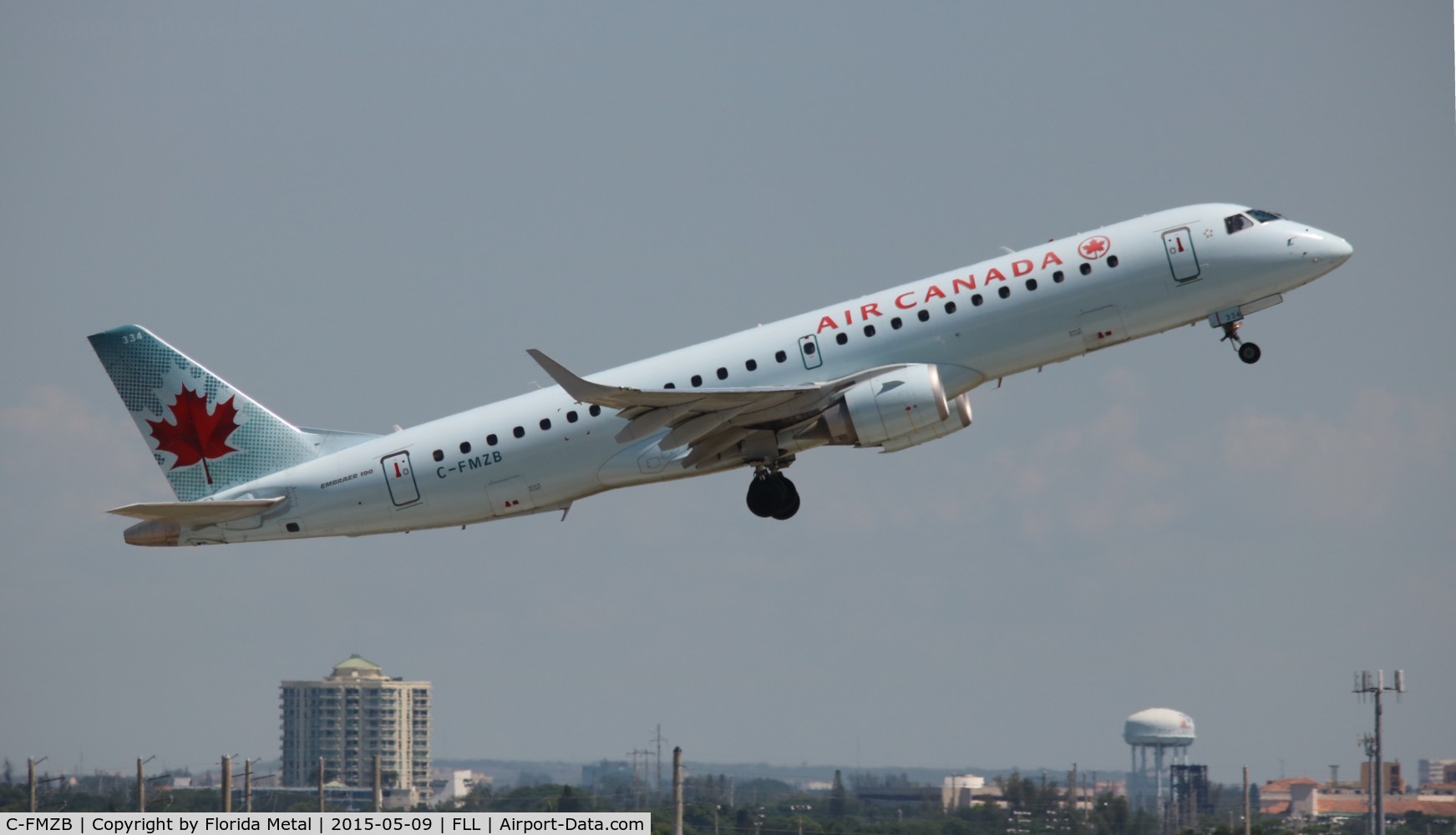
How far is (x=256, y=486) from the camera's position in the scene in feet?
171

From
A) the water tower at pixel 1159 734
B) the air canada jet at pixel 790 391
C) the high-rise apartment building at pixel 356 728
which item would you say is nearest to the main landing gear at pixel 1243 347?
the air canada jet at pixel 790 391

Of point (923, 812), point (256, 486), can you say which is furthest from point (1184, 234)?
point (923, 812)

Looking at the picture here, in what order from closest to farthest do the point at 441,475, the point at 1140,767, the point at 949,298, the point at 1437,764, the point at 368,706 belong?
the point at 949,298 → the point at 441,475 → the point at 368,706 → the point at 1437,764 → the point at 1140,767

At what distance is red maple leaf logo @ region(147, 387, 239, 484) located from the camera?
5384 centimetres

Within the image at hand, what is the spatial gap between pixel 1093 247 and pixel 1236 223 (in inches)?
159

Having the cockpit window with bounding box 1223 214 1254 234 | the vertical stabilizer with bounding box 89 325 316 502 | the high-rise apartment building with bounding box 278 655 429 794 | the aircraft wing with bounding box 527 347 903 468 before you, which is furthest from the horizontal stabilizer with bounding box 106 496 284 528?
the high-rise apartment building with bounding box 278 655 429 794

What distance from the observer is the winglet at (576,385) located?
4291cm

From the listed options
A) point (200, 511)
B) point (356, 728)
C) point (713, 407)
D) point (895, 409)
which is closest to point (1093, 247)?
point (895, 409)

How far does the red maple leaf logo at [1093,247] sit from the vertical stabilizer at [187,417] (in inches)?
949

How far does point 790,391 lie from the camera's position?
152 feet

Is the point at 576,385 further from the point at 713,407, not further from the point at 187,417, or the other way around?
the point at 187,417

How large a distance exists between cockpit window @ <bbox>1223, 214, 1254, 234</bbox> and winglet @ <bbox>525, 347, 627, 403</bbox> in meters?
17.0

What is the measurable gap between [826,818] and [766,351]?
56453mm

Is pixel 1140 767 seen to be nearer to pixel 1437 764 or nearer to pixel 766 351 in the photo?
pixel 1437 764
